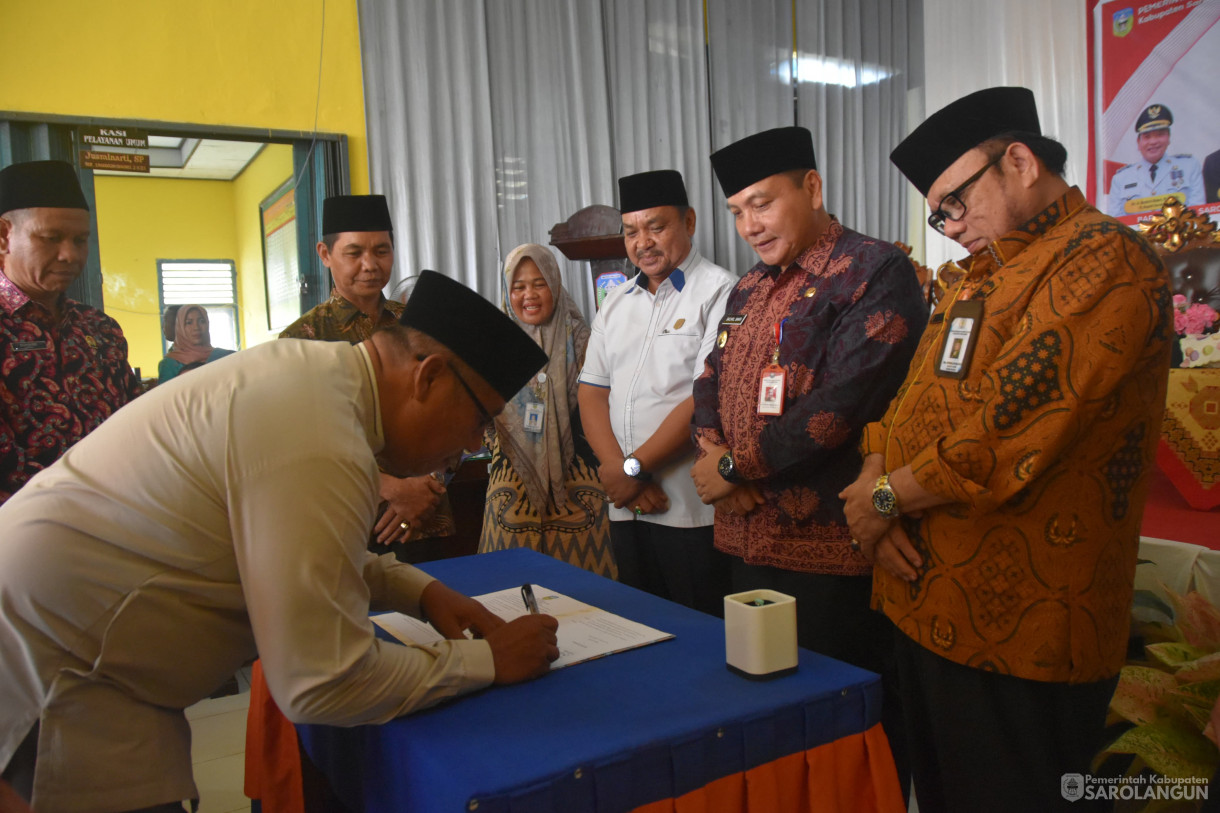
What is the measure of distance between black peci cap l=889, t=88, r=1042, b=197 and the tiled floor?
234 centimetres

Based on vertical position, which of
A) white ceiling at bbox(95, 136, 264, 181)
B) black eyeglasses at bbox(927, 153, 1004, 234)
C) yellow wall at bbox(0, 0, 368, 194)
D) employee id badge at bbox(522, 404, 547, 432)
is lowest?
employee id badge at bbox(522, 404, 547, 432)

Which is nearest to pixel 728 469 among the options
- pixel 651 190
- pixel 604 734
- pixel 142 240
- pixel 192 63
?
pixel 604 734

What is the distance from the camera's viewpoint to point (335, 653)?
41.2 inches

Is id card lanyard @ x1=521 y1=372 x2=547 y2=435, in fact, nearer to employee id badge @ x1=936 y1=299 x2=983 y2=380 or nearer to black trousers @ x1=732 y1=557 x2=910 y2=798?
black trousers @ x1=732 y1=557 x2=910 y2=798

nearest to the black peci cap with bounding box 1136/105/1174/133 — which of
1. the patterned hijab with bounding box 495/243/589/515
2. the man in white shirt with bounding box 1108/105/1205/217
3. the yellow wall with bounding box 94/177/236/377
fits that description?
the man in white shirt with bounding box 1108/105/1205/217

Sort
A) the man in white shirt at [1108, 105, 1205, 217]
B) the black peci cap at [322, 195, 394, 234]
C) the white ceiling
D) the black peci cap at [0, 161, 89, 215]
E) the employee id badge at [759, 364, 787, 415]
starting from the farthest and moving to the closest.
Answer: the man in white shirt at [1108, 105, 1205, 217]
the white ceiling
the black peci cap at [322, 195, 394, 234]
the black peci cap at [0, 161, 89, 215]
the employee id badge at [759, 364, 787, 415]

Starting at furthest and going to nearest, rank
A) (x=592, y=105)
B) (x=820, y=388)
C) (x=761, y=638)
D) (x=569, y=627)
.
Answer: (x=592, y=105) → (x=820, y=388) → (x=569, y=627) → (x=761, y=638)

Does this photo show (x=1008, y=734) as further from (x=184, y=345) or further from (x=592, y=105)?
(x=592, y=105)

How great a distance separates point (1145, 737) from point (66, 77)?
454 centimetres

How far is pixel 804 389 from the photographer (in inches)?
74.7

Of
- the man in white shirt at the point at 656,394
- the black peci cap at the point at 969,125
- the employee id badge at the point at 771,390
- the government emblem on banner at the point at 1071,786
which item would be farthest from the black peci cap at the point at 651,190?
the government emblem on banner at the point at 1071,786

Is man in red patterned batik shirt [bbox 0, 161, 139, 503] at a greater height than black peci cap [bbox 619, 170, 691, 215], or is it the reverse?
black peci cap [bbox 619, 170, 691, 215]

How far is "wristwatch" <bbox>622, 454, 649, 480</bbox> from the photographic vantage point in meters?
2.44

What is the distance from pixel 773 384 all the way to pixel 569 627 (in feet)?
2.57
